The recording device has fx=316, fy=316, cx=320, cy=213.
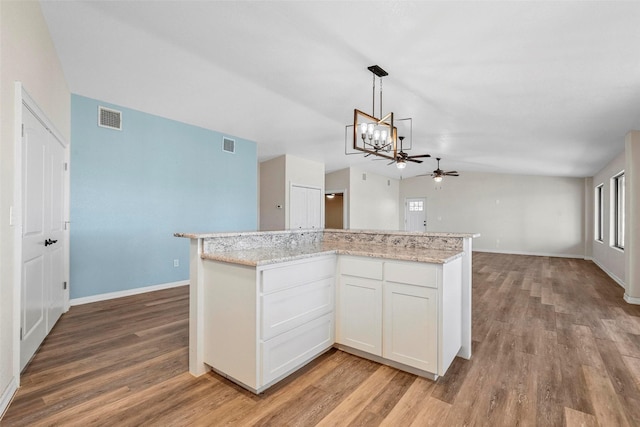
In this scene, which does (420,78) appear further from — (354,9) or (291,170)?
(291,170)

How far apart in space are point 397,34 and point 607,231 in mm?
7039

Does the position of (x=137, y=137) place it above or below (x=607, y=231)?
above

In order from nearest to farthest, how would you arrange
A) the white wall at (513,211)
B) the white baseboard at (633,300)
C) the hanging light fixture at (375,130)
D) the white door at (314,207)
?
the hanging light fixture at (375,130)
the white baseboard at (633,300)
the white door at (314,207)
the white wall at (513,211)

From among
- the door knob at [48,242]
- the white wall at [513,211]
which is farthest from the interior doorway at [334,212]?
the door knob at [48,242]

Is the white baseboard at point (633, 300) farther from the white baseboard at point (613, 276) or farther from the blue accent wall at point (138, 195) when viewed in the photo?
the blue accent wall at point (138, 195)

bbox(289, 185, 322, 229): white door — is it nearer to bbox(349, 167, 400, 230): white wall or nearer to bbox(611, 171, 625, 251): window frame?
bbox(349, 167, 400, 230): white wall

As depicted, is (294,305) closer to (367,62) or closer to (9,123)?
(9,123)

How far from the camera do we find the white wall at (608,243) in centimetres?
554

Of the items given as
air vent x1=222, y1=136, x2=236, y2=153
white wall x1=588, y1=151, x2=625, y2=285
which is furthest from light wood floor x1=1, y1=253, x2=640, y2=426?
air vent x1=222, y1=136, x2=236, y2=153

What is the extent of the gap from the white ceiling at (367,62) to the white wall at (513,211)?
421cm

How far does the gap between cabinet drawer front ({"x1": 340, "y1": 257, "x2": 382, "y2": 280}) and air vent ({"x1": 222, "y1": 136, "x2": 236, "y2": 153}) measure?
3850 millimetres

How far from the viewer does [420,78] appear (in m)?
3.32

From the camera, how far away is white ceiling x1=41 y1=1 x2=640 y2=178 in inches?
90.6

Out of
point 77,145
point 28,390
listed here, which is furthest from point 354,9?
point 77,145
